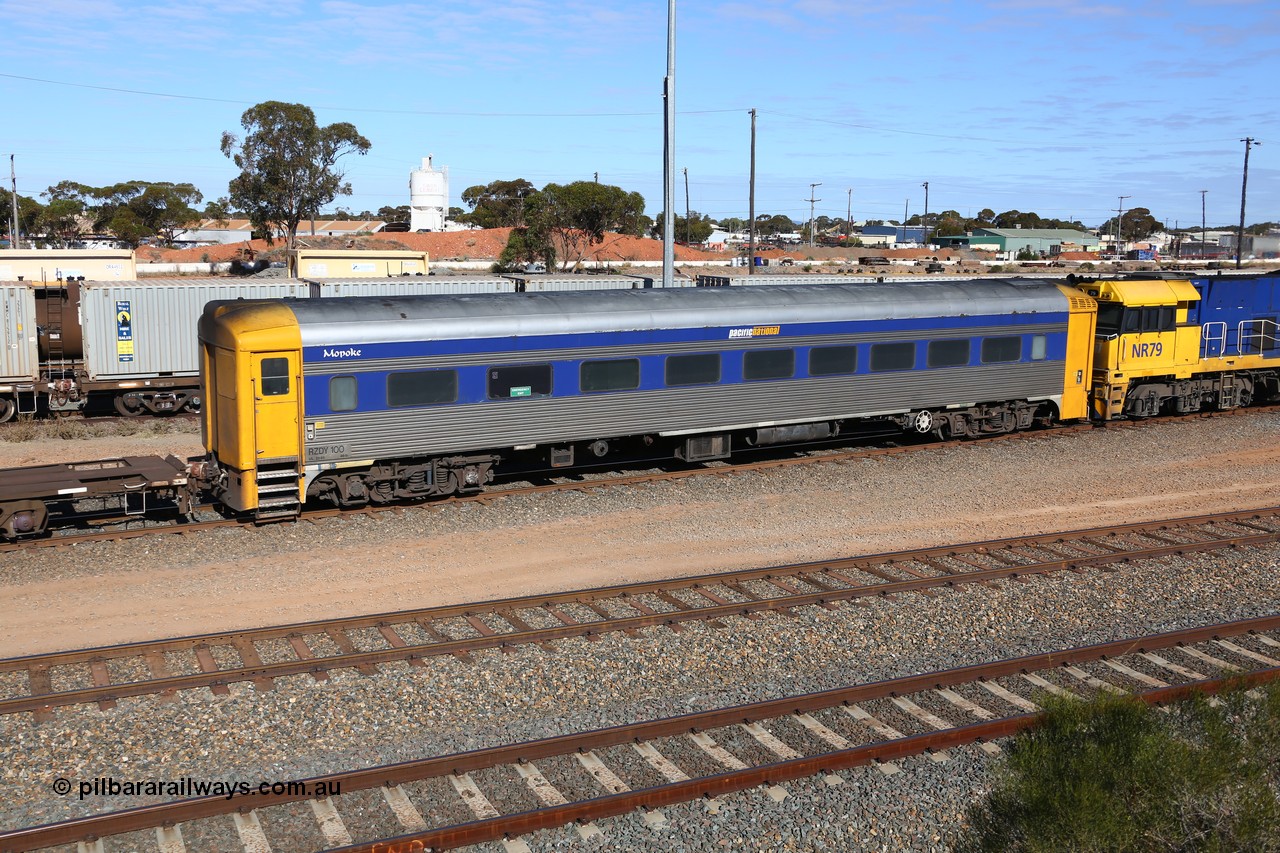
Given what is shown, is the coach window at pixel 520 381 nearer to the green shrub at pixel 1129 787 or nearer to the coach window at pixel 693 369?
the coach window at pixel 693 369

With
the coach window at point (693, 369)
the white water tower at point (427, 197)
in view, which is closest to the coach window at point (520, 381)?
the coach window at point (693, 369)

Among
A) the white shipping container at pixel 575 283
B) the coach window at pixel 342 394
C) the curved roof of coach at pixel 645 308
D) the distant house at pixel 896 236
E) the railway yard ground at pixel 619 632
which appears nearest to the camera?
the railway yard ground at pixel 619 632

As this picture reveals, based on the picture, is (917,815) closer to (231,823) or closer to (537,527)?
(231,823)

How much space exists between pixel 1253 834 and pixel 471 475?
13.4 m

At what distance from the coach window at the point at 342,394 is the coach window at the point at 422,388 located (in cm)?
58

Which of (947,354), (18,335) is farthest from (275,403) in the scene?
(18,335)

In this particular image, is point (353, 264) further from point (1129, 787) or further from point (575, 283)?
point (1129, 787)

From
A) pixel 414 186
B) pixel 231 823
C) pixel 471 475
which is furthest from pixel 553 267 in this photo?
pixel 231 823

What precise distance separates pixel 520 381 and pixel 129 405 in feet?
47.2

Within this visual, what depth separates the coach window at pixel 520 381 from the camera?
18.3 metres

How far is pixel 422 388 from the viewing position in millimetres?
17625

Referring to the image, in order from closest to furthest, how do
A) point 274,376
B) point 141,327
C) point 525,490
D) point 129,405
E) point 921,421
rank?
point 274,376, point 525,490, point 921,421, point 141,327, point 129,405

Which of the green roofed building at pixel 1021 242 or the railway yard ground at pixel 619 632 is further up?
the green roofed building at pixel 1021 242

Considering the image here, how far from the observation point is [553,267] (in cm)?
7456
